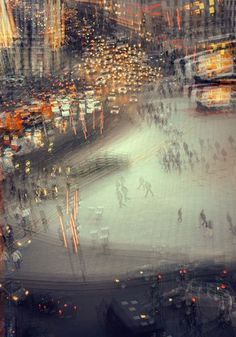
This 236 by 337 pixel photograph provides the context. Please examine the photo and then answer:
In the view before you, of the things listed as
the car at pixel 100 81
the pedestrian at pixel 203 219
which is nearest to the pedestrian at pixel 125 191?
the pedestrian at pixel 203 219

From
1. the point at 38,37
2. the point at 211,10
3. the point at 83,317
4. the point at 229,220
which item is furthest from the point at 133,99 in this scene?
the point at 38,37

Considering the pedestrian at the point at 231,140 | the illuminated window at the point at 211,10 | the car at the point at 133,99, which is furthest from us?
the illuminated window at the point at 211,10

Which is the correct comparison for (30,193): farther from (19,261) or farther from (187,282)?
(187,282)

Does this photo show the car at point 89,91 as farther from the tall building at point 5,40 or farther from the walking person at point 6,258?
the walking person at point 6,258

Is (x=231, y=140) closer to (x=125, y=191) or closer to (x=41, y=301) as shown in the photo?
(x=125, y=191)

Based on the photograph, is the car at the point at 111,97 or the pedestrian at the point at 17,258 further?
the car at the point at 111,97

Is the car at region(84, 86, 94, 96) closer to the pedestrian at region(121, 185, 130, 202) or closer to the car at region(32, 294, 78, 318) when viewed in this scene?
the pedestrian at region(121, 185, 130, 202)

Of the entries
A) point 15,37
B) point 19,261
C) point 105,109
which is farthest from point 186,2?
point 19,261
